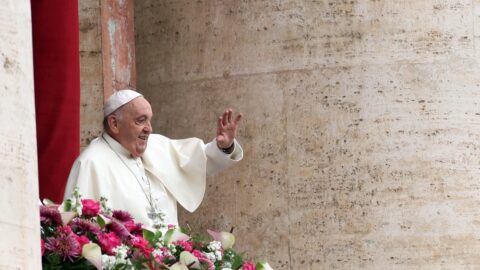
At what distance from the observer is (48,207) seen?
632 centimetres

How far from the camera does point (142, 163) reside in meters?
8.88

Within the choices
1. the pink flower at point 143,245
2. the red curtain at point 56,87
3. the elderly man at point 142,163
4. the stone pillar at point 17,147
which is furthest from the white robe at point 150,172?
the stone pillar at point 17,147

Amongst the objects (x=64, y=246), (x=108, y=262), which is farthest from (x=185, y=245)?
(x=64, y=246)

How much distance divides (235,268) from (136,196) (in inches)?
70.9

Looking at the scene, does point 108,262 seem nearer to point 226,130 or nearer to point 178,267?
point 178,267

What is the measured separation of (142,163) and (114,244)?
105 inches

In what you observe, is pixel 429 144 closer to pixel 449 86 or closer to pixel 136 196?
pixel 449 86

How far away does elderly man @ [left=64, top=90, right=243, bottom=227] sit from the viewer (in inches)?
334

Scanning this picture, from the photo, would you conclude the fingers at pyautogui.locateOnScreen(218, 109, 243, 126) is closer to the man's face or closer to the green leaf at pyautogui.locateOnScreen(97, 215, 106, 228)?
the man's face

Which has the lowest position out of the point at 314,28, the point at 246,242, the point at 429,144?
the point at 246,242

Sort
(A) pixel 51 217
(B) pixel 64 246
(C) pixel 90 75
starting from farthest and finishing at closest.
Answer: (C) pixel 90 75 < (A) pixel 51 217 < (B) pixel 64 246

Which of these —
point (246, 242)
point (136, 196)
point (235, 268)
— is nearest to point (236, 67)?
point (246, 242)

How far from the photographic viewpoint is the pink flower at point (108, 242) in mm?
6195

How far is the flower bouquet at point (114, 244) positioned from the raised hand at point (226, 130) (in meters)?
1.72
